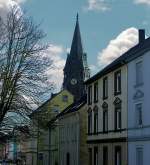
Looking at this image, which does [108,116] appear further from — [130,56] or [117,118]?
[130,56]

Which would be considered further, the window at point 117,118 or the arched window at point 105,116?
the arched window at point 105,116

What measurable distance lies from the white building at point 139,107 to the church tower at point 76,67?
7701 centimetres

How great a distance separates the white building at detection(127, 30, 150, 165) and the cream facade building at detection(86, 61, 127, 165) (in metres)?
1.29

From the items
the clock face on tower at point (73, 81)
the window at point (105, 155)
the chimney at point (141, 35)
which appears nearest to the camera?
the window at point (105, 155)

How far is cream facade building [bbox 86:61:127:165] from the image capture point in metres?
41.8

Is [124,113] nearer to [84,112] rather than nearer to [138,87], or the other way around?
[138,87]

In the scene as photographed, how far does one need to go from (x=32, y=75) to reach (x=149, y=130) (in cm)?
949

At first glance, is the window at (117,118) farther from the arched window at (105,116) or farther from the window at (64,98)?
the window at (64,98)

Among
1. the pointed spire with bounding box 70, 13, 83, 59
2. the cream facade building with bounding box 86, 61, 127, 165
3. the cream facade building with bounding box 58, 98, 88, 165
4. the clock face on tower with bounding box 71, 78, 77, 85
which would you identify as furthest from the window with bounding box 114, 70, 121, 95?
the pointed spire with bounding box 70, 13, 83, 59

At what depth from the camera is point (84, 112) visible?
59.8 m

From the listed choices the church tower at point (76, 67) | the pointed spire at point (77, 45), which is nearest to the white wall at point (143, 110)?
the church tower at point (76, 67)

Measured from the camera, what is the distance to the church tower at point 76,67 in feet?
388

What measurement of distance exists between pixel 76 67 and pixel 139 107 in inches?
3298

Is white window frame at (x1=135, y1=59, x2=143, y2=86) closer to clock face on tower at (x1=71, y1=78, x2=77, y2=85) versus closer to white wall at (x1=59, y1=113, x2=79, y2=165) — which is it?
white wall at (x1=59, y1=113, x2=79, y2=165)
